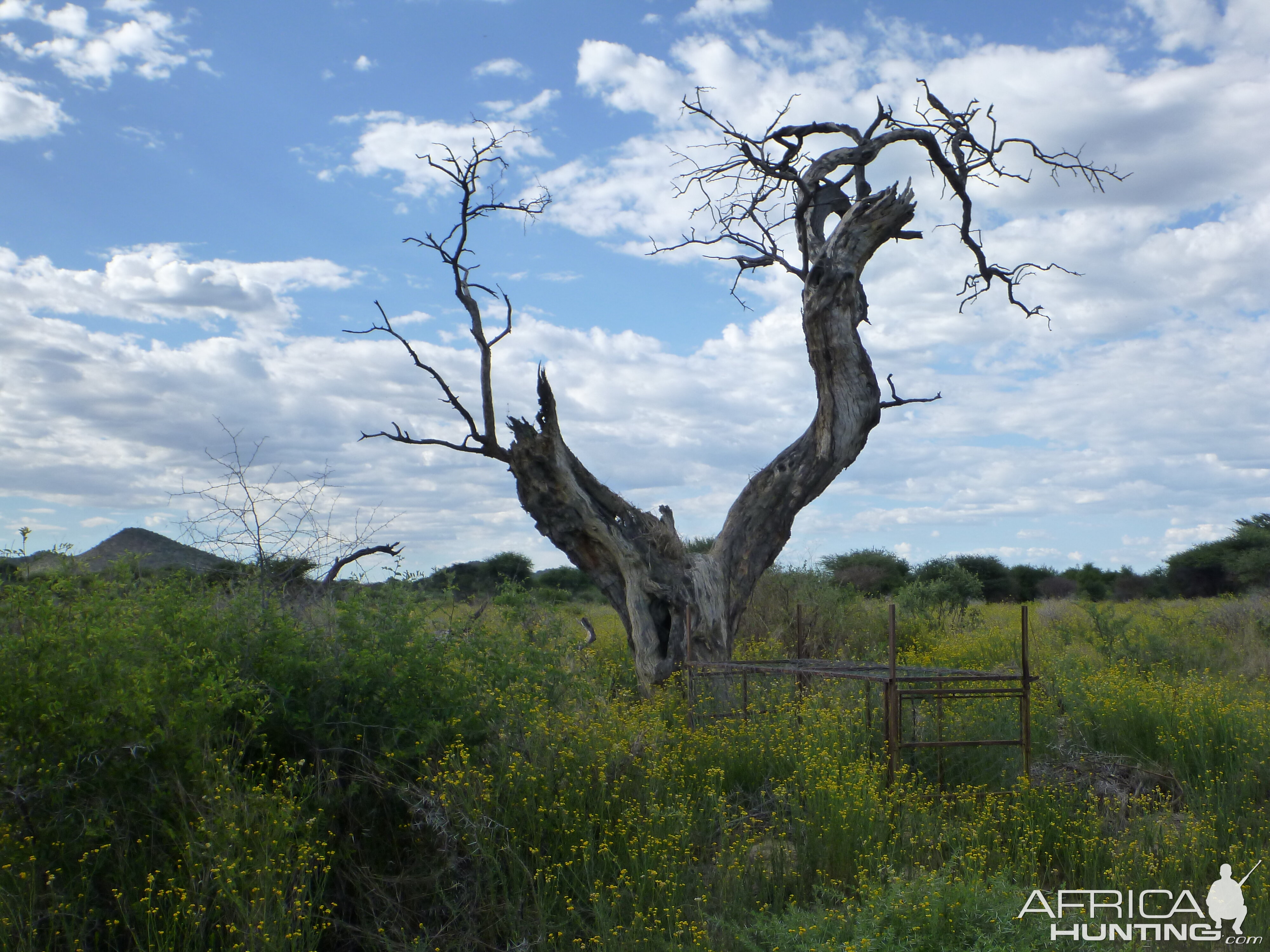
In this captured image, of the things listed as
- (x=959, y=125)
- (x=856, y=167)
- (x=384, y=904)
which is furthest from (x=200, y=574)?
(x=959, y=125)

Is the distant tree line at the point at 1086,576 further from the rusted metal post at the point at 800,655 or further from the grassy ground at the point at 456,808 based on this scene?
the grassy ground at the point at 456,808

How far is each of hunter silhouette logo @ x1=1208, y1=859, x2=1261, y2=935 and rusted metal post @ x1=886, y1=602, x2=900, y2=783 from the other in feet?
6.62

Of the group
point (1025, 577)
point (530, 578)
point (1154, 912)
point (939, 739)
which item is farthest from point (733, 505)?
point (1025, 577)

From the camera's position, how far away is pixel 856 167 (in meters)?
13.3

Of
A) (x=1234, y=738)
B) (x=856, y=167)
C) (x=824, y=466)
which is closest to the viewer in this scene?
(x=1234, y=738)

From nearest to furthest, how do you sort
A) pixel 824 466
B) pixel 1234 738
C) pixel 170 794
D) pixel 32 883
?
pixel 32 883 < pixel 170 794 < pixel 1234 738 < pixel 824 466

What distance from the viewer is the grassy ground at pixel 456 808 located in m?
4.80

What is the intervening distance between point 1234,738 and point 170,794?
8452mm

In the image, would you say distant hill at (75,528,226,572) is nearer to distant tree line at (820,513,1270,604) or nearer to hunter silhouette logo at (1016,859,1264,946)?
hunter silhouette logo at (1016,859,1264,946)

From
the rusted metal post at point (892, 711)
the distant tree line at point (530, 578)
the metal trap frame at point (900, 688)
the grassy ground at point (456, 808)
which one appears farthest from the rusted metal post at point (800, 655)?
the distant tree line at point (530, 578)

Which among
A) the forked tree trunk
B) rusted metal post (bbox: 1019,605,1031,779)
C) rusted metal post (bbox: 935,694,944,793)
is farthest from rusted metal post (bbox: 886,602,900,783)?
the forked tree trunk

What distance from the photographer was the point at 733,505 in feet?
41.3

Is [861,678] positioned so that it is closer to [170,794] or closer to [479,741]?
[479,741]

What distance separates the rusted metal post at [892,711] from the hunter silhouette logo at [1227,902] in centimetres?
202
